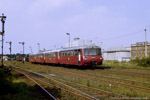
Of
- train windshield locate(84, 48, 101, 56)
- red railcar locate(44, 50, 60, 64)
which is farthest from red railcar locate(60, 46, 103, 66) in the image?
red railcar locate(44, 50, 60, 64)

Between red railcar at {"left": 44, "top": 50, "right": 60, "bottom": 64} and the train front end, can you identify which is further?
red railcar at {"left": 44, "top": 50, "right": 60, "bottom": 64}

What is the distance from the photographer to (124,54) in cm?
6288

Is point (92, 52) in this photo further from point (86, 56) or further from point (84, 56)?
point (84, 56)

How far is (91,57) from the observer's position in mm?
21234

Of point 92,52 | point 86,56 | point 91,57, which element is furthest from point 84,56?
point 92,52

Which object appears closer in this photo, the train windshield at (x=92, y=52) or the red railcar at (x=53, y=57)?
the train windshield at (x=92, y=52)

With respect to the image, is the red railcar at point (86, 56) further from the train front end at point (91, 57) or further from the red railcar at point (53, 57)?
the red railcar at point (53, 57)

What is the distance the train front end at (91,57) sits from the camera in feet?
69.0

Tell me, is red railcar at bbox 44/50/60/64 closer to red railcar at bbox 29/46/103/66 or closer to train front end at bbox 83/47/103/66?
red railcar at bbox 29/46/103/66

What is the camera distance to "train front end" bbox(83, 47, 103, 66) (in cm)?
2103

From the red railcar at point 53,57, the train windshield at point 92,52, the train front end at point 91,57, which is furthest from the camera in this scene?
the red railcar at point 53,57

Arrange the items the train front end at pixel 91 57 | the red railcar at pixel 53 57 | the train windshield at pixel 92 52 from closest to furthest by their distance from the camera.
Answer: the train front end at pixel 91 57, the train windshield at pixel 92 52, the red railcar at pixel 53 57

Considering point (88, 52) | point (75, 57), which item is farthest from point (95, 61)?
point (75, 57)

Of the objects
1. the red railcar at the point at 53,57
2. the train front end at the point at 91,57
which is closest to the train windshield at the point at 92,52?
the train front end at the point at 91,57
